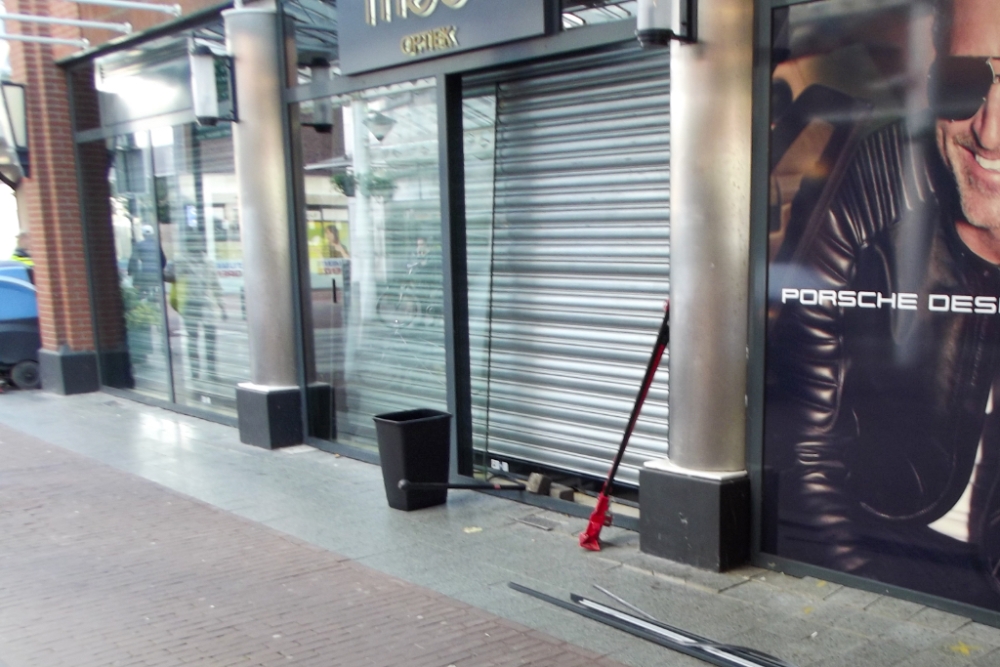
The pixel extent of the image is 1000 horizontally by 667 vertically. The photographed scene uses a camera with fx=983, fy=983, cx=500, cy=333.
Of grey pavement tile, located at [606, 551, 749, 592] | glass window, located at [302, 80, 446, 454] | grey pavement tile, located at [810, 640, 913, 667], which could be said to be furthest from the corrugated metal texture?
grey pavement tile, located at [810, 640, 913, 667]

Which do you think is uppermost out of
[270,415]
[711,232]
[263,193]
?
[263,193]

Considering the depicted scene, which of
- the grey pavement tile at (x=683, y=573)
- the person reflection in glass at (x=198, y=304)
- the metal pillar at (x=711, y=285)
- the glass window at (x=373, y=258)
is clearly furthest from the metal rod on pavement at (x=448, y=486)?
the person reflection in glass at (x=198, y=304)

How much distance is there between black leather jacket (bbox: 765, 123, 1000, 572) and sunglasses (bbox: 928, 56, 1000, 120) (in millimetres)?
168

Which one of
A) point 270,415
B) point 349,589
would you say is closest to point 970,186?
point 349,589

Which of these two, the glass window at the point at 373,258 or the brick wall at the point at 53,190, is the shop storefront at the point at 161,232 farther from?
the glass window at the point at 373,258

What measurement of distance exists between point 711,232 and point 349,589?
275 cm

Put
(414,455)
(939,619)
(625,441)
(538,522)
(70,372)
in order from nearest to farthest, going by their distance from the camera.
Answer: (939,619)
(625,441)
(538,522)
(414,455)
(70,372)

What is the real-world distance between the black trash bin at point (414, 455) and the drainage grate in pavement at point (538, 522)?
0.68 meters

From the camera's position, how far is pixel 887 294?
189 inches

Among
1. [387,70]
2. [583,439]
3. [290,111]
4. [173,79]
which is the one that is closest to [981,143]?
[583,439]

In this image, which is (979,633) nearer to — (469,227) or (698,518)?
(698,518)

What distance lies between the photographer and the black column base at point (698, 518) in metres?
5.35

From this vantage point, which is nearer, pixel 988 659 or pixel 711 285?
pixel 988 659

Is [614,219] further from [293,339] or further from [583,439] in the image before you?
[293,339]
